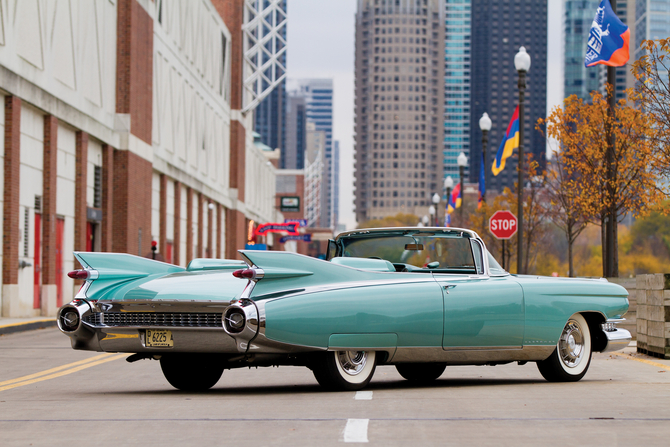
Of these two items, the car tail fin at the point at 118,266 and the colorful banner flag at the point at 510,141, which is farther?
the colorful banner flag at the point at 510,141

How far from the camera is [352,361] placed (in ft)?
27.0

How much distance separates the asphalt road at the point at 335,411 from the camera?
19.5ft

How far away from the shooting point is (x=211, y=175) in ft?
188

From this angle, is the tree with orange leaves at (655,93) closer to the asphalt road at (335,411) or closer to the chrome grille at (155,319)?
the asphalt road at (335,411)

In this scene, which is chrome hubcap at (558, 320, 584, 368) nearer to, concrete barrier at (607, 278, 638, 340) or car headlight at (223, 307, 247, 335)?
car headlight at (223, 307, 247, 335)

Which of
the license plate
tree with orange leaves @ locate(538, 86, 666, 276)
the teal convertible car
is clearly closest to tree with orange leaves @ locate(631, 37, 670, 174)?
tree with orange leaves @ locate(538, 86, 666, 276)

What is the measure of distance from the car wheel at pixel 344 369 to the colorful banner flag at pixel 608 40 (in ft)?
45.4

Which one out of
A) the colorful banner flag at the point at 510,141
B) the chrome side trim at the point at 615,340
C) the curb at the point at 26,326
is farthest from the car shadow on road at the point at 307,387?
the colorful banner flag at the point at 510,141

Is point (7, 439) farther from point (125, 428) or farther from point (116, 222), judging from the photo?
point (116, 222)

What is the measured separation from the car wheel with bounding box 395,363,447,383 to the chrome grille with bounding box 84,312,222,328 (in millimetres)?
2734

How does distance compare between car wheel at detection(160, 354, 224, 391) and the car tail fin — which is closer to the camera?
the car tail fin

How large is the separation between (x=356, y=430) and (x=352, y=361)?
6.99 ft

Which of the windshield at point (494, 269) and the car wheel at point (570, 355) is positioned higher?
the windshield at point (494, 269)

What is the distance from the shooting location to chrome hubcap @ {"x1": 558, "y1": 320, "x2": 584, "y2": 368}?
9750 millimetres
